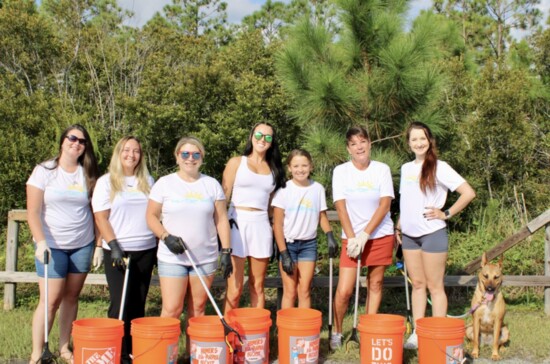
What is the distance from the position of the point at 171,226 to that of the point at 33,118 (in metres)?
7.07

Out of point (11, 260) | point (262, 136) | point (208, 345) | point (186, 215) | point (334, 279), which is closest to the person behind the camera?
point (208, 345)

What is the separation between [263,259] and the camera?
4.64m

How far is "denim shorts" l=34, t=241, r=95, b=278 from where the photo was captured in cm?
424

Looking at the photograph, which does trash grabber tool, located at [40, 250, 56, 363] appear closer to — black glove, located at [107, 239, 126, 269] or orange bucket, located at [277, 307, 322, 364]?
black glove, located at [107, 239, 126, 269]

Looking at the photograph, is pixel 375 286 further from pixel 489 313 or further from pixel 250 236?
pixel 250 236

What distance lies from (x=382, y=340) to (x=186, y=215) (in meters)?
1.65

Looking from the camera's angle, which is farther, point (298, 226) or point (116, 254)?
point (298, 226)

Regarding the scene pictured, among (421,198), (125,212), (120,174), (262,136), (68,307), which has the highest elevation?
(262,136)

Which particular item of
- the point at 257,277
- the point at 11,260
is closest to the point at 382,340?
the point at 257,277

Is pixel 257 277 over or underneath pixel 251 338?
over

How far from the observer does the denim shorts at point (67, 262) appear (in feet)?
13.9

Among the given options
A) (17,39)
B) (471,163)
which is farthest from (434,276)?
(17,39)

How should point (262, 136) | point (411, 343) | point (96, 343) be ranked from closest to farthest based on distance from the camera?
point (96, 343) → point (262, 136) → point (411, 343)

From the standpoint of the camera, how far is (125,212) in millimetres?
4266
